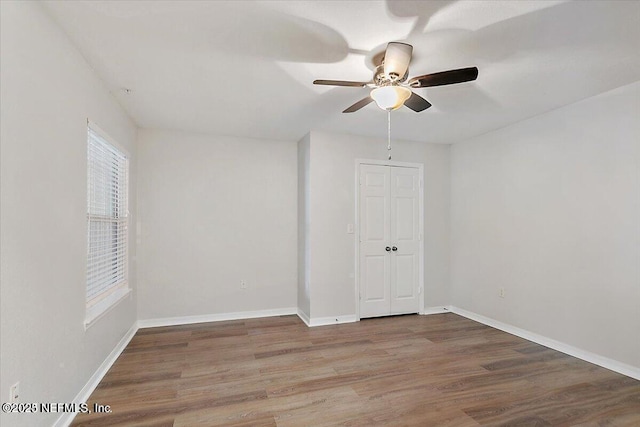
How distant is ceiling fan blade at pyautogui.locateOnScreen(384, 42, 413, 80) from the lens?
6.69 ft

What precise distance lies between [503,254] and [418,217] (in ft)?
3.98

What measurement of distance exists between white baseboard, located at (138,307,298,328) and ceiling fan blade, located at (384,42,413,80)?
11.7 feet

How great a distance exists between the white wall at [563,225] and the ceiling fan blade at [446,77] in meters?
1.97

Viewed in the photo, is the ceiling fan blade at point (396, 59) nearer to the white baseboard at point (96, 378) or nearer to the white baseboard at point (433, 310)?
the white baseboard at point (96, 378)

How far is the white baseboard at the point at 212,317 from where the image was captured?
4234 millimetres

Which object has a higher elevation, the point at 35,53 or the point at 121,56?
the point at 121,56

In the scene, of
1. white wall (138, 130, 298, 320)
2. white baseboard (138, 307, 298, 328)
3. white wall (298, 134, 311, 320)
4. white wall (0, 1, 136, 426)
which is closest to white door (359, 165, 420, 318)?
white wall (298, 134, 311, 320)

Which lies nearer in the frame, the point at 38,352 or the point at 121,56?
the point at 38,352

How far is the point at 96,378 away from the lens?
8.83ft

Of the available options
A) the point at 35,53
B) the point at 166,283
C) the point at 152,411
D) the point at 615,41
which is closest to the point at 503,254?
the point at 615,41

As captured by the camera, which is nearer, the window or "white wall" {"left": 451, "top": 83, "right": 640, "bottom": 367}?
the window

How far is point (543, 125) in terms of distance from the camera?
3660mm

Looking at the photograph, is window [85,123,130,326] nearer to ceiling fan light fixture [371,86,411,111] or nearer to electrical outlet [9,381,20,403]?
electrical outlet [9,381,20,403]

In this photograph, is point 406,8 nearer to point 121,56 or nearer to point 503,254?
point 121,56
